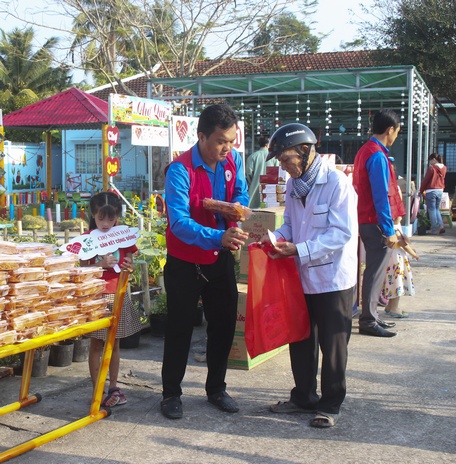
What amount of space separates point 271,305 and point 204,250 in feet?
1.70

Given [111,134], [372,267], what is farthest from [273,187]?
[111,134]

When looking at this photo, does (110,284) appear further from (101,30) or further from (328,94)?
(101,30)

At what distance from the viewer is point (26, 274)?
135 inches

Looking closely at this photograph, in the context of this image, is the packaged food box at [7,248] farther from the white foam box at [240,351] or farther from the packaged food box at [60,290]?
the white foam box at [240,351]

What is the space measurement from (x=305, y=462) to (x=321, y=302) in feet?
3.03

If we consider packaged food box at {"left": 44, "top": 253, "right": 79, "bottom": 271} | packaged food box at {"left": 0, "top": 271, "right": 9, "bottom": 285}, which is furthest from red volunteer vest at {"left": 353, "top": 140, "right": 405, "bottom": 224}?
packaged food box at {"left": 0, "top": 271, "right": 9, "bottom": 285}

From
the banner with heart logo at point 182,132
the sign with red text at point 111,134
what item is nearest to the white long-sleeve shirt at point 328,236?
the banner with heart logo at point 182,132

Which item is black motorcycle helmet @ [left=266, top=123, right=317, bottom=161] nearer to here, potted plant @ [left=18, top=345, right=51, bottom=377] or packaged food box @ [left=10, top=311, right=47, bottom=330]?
packaged food box @ [left=10, top=311, right=47, bottom=330]

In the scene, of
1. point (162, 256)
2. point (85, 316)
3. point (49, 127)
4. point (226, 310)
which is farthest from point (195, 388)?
point (49, 127)

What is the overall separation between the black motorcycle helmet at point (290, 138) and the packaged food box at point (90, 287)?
1.25 m

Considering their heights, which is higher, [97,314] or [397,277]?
[97,314]

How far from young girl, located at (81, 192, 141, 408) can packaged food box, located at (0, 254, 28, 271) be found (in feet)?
2.39

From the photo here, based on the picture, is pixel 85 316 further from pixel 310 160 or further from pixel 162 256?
pixel 162 256

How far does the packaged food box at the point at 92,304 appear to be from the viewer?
3772mm
